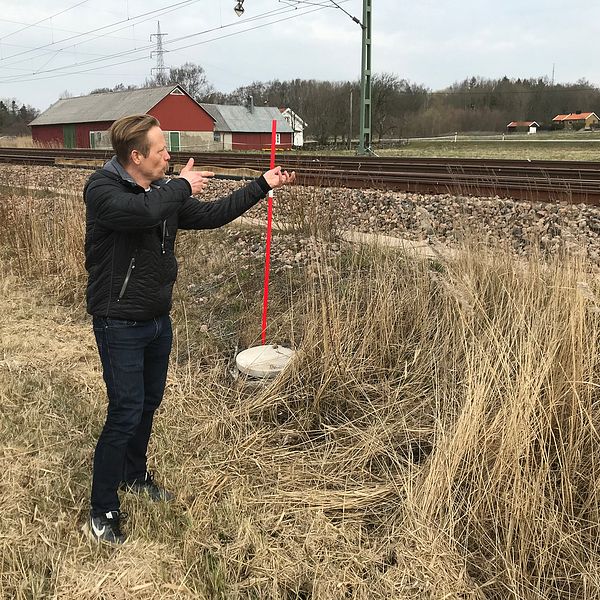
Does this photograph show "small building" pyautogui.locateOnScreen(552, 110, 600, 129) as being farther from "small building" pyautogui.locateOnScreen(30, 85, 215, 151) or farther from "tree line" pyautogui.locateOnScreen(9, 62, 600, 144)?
"small building" pyautogui.locateOnScreen(30, 85, 215, 151)

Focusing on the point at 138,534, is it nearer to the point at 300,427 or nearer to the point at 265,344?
the point at 300,427

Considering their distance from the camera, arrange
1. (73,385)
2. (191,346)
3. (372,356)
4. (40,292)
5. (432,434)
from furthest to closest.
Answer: (40,292)
(191,346)
(73,385)
(372,356)
(432,434)

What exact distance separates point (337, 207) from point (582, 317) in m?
4.77

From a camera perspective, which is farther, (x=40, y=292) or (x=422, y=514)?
(x=40, y=292)

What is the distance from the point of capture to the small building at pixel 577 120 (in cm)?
7088

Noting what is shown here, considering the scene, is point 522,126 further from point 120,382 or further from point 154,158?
point 120,382

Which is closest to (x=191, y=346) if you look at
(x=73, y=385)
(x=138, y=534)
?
(x=73, y=385)

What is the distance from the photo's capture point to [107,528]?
270 centimetres

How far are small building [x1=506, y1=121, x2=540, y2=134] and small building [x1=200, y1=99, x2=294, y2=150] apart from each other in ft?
104

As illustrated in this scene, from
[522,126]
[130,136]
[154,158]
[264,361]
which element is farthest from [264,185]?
Result: [522,126]

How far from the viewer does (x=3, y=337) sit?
5250 millimetres

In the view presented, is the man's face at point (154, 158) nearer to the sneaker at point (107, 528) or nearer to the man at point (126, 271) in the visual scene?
the man at point (126, 271)

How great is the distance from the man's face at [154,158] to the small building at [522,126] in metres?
76.5

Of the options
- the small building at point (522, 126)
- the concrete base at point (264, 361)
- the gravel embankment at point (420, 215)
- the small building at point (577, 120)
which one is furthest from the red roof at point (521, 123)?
the concrete base at point (264, 361)
